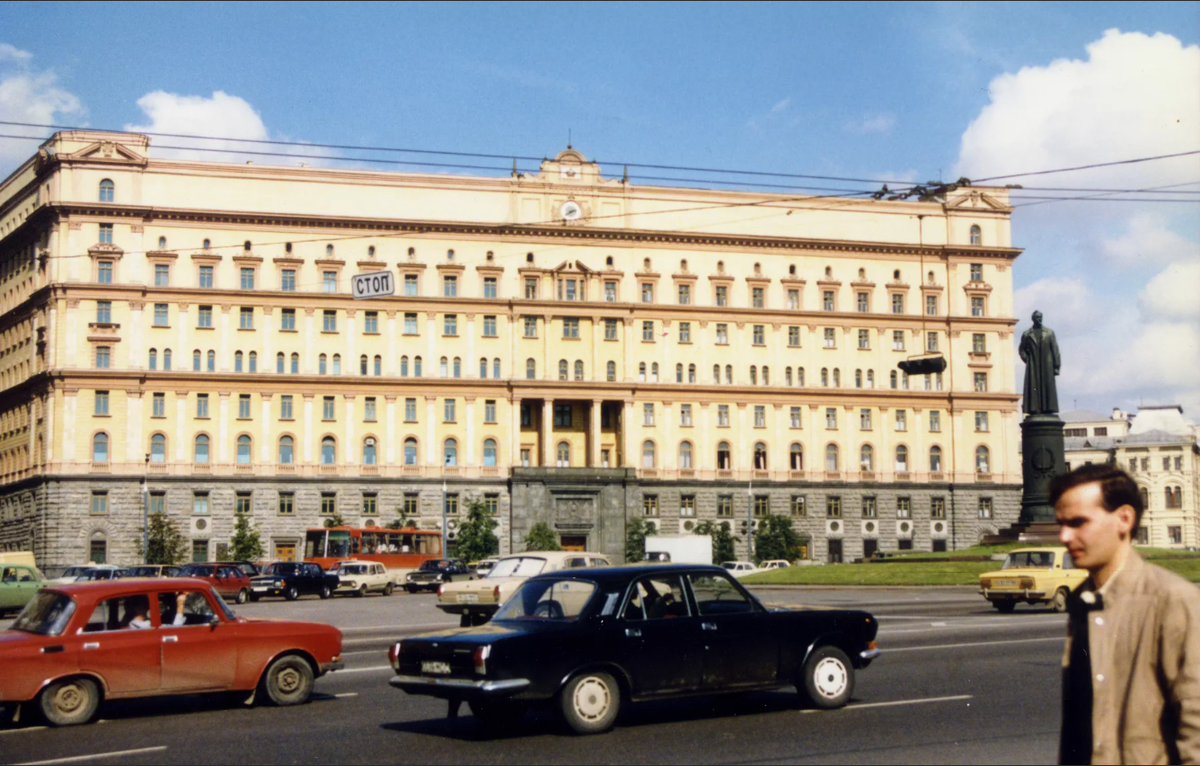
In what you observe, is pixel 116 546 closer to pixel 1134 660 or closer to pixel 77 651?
pixel 77 651

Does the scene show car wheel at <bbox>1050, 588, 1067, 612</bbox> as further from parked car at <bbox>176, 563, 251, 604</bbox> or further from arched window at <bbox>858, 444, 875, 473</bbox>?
arched window at <bbox>858, 444, 875, 473</bbox>

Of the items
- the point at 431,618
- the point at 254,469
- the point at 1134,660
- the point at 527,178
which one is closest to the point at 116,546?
the point at 254,469

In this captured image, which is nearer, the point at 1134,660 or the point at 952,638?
the point at 1134,660

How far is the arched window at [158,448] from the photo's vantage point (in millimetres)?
79875

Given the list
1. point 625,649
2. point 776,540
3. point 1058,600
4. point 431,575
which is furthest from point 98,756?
point 776,540

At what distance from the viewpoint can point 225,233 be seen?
81250mm

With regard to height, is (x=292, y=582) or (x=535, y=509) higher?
(x=535, y=509)

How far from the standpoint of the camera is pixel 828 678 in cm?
1364

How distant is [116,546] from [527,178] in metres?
34.0

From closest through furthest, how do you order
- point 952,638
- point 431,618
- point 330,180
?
1. point 952,638
2. point 431,618
3. point 330,180

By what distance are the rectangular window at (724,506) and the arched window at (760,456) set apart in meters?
3.15

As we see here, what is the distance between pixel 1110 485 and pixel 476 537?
7696 cm

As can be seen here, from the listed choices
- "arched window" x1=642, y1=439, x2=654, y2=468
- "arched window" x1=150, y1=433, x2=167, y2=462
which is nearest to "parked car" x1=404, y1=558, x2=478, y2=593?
"arched window" x1=150, y1=433, x2=167, y2=462

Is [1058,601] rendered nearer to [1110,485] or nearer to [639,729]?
[639,729]
